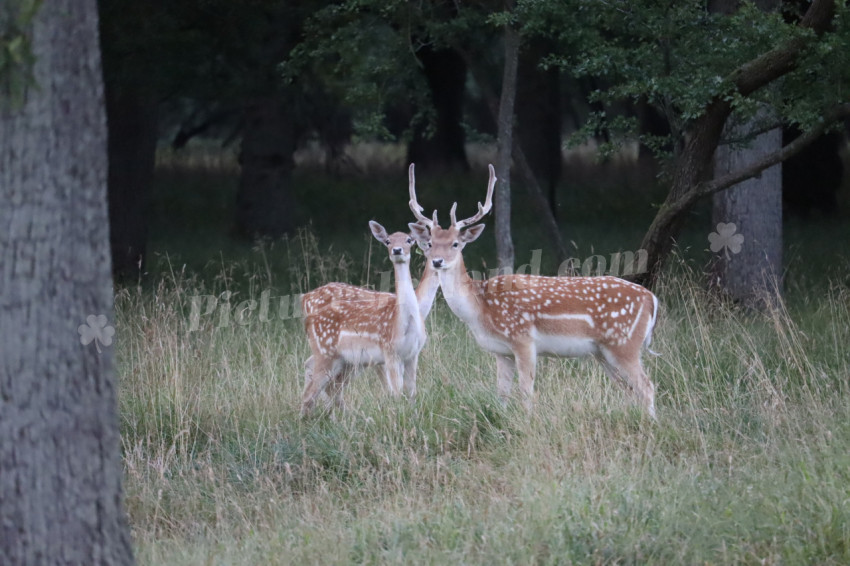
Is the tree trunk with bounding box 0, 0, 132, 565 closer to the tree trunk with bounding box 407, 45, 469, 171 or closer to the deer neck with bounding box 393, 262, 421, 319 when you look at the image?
the deer neck with bounding box 393, 262, 421, 319

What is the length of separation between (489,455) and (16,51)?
3.08 meters

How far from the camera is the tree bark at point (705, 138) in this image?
25.7ft

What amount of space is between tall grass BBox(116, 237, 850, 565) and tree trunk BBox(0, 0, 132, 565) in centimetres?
70

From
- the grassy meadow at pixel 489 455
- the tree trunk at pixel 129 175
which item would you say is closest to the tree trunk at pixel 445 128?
the tree trunk at pixel 129 175

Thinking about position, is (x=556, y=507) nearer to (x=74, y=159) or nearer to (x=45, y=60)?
(x=74, y=159)

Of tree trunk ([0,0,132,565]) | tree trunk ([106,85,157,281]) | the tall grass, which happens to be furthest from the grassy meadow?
tree trunk ([106,85,157,281])

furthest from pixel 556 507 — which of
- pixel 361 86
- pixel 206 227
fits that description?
pixel 206 227

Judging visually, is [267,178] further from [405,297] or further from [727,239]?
[405,297]

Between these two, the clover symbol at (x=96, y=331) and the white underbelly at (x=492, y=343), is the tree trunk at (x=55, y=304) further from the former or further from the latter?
the white underbelly at (x=492, y=343)

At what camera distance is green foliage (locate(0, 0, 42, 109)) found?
3.65m

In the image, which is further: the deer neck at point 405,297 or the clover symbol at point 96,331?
the deer neck at point 405,297

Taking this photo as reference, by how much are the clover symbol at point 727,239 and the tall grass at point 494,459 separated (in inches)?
67.9

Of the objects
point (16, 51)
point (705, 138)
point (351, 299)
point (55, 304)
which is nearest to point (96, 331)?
point (55, 304)

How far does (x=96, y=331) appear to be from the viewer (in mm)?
4230
